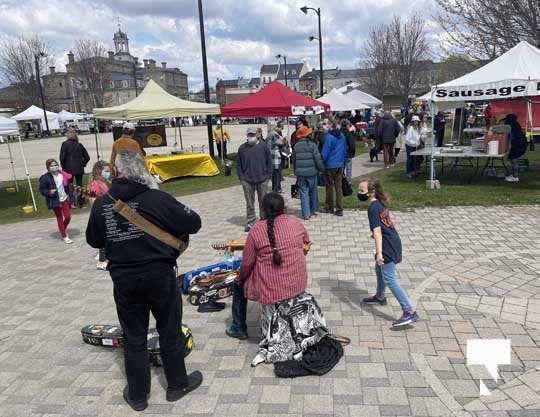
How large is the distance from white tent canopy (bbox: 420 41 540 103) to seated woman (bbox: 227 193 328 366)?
770 centimetres

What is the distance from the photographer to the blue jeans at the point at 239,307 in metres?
4.18

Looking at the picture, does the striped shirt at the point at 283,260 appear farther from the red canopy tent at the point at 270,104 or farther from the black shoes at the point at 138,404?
the red canopy tent at the point at 270,104

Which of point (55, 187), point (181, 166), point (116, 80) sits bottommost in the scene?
point (181, 166)

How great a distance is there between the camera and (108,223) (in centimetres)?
305

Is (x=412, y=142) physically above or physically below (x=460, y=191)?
above

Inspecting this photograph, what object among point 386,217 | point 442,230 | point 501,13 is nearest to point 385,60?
point 501,13

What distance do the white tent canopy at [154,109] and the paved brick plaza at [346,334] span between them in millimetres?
6909

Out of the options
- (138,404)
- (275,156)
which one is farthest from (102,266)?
(275,156)

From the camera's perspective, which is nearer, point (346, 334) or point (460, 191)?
point (346, 334)

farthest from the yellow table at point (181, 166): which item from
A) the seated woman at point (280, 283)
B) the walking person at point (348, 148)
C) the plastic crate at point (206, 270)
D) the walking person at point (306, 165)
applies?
the seated woman at point (280, 283)

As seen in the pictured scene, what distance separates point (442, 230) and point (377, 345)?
4.13 m

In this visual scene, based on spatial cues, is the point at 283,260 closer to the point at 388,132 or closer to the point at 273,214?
the point at 273,214

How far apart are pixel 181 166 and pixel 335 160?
7.66 meters

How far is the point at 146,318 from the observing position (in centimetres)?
327
